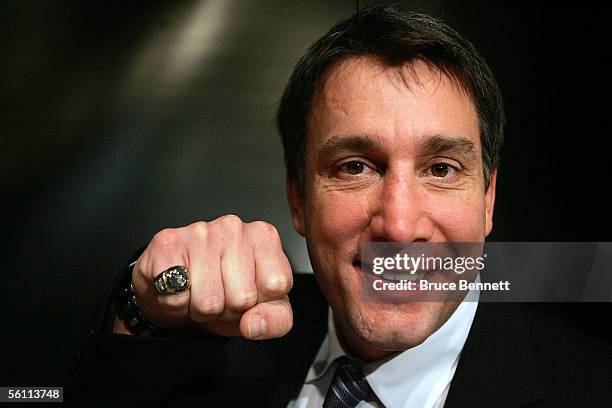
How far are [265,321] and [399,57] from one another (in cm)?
56

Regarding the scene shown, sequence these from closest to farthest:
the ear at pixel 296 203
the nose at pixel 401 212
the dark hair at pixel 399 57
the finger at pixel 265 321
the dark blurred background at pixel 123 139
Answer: the finger at pixel 265 321
the nose at pixel 401 212
the dark hair at pixel 399 57
the ear at pixel 296 203
the dark blurred background at pixel 123 139

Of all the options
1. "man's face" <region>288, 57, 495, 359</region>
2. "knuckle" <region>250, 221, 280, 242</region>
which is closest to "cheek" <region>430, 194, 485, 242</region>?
"man's face" <region>288, 57, 495, 359</region>

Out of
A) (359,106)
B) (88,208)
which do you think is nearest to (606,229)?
(359,106)

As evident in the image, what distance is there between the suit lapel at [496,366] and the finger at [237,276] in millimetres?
445

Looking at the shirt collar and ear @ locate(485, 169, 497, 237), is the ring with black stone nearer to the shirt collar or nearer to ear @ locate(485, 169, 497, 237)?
the shirt collar

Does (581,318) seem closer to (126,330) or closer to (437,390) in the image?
(437,390)

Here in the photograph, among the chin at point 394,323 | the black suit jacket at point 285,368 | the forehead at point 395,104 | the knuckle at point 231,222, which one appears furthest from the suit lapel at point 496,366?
the knuckle at point 231,222

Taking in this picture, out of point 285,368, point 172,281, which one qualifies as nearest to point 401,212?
point 172,281

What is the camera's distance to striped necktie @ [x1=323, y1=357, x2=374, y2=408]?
3.64 ft

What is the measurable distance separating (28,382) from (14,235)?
1.26 ft

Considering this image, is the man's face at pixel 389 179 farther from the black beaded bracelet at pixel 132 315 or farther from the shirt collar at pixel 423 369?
the black beaded bracelet at pixel 132 315

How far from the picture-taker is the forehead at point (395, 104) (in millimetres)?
992

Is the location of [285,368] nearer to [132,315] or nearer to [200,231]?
[132,315]

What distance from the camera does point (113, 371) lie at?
99cm
